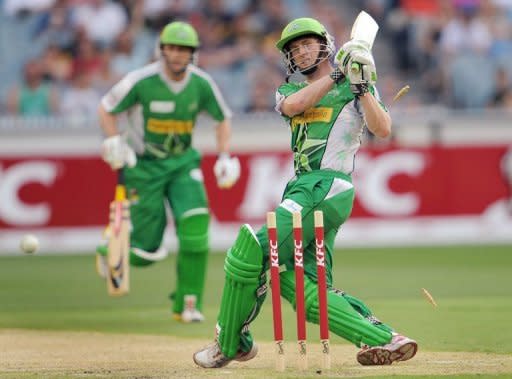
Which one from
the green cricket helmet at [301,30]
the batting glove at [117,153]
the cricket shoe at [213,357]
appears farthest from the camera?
the batting glove at [117,153]

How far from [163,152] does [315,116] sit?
357 cm

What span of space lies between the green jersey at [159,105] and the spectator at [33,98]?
6802 mm

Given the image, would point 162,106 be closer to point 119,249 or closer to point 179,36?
point 179,36

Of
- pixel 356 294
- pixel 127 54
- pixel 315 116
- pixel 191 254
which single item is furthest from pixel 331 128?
pixel 127 54

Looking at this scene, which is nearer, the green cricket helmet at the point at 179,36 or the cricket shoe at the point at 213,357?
the cricket shoe at the point at 213,357

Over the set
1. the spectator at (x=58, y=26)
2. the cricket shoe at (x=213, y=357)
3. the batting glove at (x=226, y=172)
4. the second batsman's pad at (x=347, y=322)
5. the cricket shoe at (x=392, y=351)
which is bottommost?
the cricket shoe at (x=213, y=357)

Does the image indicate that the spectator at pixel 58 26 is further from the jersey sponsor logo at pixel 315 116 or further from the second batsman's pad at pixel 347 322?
the second batsman's pad at pixel 347 322

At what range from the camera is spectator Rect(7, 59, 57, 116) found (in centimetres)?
1722

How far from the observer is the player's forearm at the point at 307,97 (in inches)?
271

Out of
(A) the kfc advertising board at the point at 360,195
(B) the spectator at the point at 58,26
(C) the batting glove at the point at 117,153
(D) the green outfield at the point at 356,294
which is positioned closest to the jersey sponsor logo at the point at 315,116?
(D) the green outfield at the point at 356,294

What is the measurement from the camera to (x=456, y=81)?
18.7 m

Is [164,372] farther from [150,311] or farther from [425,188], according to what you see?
[425,188]

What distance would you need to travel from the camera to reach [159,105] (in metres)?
10.6

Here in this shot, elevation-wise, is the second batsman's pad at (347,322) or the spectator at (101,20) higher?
the spectator at (101,20)
